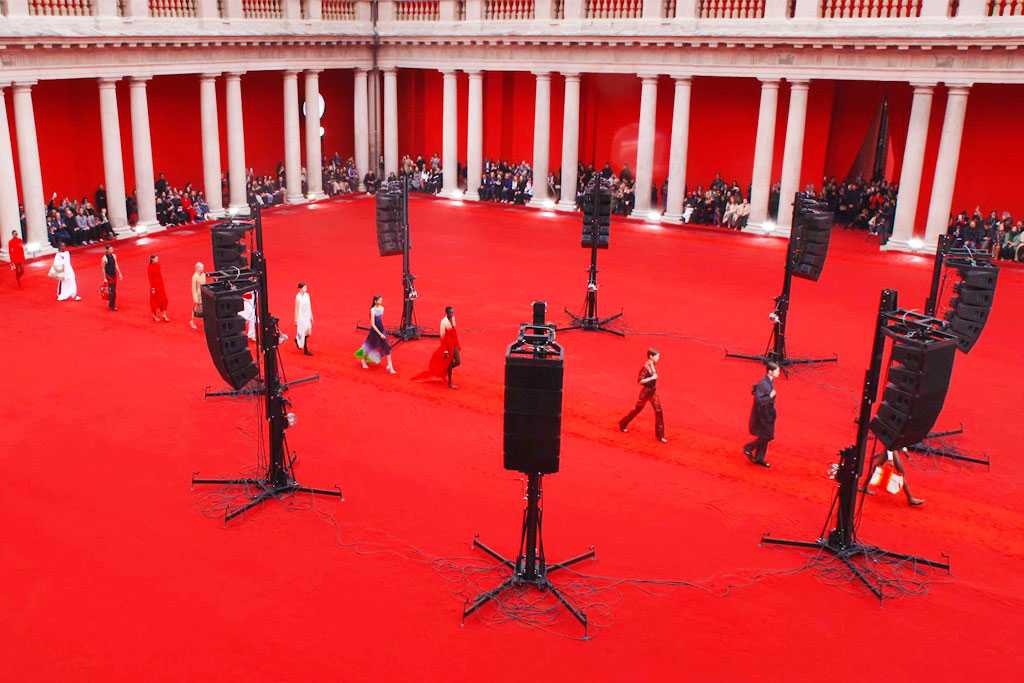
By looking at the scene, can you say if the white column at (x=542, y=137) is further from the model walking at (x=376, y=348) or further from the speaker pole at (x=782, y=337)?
the model walking at (x=376, y=348)

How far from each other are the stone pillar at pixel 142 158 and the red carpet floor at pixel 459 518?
7.84 meters

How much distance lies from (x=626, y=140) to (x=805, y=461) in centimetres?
2321

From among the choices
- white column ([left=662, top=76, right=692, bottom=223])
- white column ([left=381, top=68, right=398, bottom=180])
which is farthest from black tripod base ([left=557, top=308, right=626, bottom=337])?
white column ([left=381, top=68, right=398, bottom=180])

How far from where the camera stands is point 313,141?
33.5 meters

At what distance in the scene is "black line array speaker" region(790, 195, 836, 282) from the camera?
15.9m

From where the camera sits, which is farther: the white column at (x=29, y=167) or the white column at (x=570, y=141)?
the white column at (x=570, y=141)

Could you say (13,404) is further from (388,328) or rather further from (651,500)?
(651,500)

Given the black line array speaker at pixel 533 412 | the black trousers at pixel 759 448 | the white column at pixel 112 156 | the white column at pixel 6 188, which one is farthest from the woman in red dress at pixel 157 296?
the black trousers at pixel 759 448

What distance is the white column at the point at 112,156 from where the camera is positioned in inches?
985

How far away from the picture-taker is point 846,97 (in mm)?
30547

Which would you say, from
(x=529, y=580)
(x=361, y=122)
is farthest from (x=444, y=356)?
(x=361, y=122)

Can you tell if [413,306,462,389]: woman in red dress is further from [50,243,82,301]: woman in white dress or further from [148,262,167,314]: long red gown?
[50,243,82,301]: woman in white dress

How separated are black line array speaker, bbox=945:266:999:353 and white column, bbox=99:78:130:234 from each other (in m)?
21.7

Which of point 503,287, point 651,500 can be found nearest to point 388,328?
point 503,287
